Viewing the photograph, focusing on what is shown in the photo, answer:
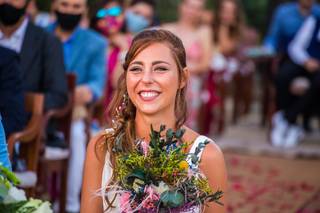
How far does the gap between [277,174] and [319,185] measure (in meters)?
0.71

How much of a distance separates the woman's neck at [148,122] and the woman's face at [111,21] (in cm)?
467

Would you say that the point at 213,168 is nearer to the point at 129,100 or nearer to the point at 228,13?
the point at 129,100

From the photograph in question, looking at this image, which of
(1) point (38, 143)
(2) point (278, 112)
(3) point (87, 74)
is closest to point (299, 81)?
(2) point (278, 112)

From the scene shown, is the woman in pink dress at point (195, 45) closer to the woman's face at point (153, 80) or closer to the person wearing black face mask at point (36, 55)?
the person wearing black face mask at point (36, 55)

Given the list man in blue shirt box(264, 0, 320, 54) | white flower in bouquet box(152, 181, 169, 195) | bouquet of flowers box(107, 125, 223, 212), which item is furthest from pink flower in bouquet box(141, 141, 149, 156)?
man in blue shirt box(264, 0, 320, 54)

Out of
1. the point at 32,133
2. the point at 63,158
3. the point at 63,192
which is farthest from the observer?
the point at 63,192

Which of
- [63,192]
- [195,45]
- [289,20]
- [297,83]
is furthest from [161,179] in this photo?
[289,20]

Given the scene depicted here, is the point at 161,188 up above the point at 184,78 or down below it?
below

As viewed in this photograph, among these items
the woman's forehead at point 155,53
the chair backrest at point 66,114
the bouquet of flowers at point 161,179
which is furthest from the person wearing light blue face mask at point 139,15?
the bouquet of flowers at point 161,179

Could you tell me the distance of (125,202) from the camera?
3543mm

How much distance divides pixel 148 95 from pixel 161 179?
1.72 feet

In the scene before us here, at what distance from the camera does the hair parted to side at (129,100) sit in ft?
12.9

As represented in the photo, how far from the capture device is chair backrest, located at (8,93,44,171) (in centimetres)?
592

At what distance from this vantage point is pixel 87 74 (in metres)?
7.85
